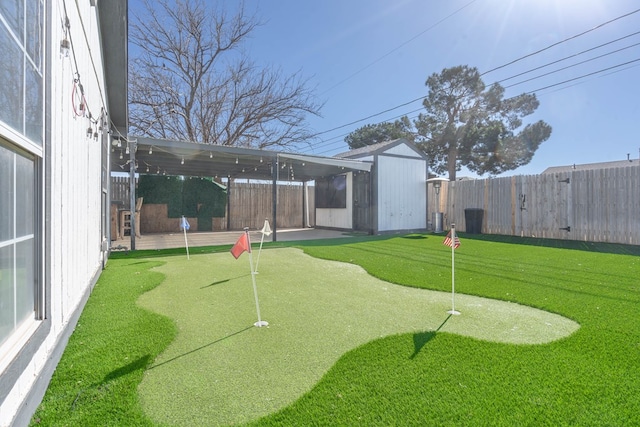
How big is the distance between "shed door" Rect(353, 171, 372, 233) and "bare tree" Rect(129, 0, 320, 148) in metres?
7.10

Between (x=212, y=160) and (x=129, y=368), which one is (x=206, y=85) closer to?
(x=212, y=160)

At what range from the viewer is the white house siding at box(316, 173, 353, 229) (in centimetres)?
1327

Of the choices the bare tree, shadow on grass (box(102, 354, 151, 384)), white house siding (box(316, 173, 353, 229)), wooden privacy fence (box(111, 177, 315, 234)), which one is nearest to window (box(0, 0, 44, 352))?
shadow on grass (box(102, 354, 151, 384))

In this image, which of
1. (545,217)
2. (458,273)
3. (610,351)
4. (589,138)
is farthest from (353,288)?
(589,138)

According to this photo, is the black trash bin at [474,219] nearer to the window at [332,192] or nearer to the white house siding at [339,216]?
the white house siding at [339,216]

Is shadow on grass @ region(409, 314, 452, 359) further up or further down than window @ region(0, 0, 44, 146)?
further down

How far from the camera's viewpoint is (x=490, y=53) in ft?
44.3

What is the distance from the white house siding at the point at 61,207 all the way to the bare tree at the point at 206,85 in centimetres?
1384

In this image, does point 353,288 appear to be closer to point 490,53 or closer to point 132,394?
point 132,394

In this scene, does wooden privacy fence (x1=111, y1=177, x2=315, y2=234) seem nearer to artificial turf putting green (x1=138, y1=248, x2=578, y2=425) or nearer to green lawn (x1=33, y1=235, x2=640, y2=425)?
artificial turf putting green (x1=138, y1=248, x2=578, y2=425)

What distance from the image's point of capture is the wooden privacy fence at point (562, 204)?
8617mm

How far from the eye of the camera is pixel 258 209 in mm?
15688

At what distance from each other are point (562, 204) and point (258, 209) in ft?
38.5

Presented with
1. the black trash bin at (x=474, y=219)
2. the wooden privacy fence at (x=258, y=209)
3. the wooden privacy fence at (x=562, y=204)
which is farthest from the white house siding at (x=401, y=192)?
the wooden privacy fence at (x=258, y=209)
